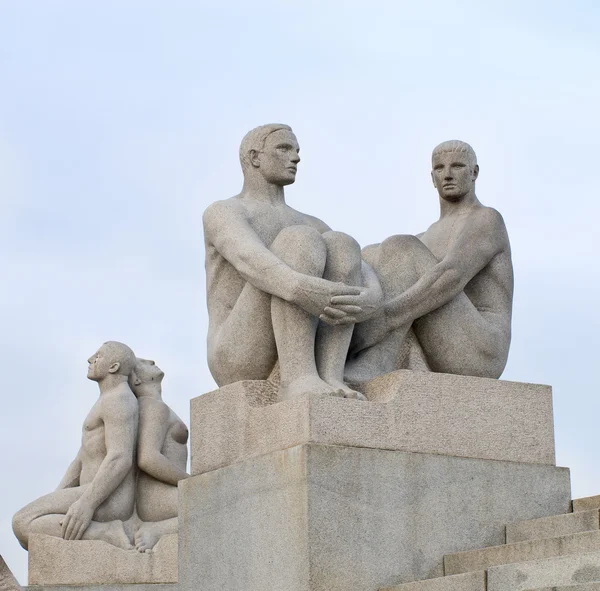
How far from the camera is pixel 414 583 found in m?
8.41

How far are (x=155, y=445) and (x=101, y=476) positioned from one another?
0.56 metres

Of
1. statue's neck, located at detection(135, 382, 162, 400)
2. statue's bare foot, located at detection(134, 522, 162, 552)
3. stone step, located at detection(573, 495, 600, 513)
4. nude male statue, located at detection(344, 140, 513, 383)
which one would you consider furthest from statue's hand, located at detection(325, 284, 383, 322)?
statue's neck, located at detection(135, 382, 162, 400)

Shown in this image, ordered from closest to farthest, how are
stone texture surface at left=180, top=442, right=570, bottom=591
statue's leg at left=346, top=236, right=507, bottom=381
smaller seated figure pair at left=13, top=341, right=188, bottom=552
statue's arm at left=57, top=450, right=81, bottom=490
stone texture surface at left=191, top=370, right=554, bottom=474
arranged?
1. stone texture surface at left=180, top=442, right=570, bottom=591
2. stone texture surface at left=191, top=370, right=554, bottom=474
3. statue's leg at left=346, top=236, right=507, bottom=381
4. smaller seated figure pair at left=13, top=341, right=188, bottom=552
5. statue's arm at left=57, top=450, right=81, bottom=490

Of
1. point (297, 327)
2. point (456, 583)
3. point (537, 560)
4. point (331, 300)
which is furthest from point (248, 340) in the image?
point (537, 560)

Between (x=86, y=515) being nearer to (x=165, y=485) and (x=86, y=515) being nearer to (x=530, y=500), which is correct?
(x=165, y=485)

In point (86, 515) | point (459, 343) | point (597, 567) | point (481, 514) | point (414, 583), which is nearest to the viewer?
point (597, 567)

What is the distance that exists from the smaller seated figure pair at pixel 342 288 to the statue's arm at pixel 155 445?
3867mm

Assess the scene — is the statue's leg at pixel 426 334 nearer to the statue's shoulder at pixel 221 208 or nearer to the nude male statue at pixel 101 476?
the statue's shoulder at pixel 221 208

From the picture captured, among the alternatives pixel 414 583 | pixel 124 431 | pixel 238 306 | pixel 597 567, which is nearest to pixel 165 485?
pixel 124 431

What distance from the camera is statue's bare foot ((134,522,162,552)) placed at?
13.1 m

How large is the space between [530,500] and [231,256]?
7.33 feet

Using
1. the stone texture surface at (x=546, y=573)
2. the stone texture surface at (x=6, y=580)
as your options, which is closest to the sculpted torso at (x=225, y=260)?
the stone texture surface at (x=6, y=580)

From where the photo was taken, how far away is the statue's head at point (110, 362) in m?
13.7

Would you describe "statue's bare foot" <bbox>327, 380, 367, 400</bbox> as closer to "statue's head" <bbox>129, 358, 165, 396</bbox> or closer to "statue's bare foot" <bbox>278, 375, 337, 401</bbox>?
"statue's bare foot" <bbox>278, 375, 337, 401</bbox>
